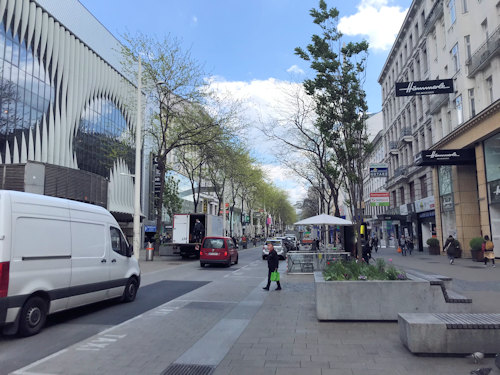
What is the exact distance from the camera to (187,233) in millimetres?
27562

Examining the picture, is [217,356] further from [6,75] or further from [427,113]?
[427,113]

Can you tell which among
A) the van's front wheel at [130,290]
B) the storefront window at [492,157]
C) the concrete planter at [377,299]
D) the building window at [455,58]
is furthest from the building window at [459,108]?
the van's front wheel at [130,290]

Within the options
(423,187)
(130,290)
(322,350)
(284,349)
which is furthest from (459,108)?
(284,349)

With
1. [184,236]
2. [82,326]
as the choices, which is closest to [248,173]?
[184,236]

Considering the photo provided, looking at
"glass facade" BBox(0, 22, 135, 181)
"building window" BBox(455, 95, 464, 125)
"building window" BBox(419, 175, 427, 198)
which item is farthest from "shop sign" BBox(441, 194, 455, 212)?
"glass facade" BBox(0, 22, 135, 181)

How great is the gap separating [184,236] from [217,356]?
22.4 meters

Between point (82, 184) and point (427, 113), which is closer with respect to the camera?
point (82, 184)

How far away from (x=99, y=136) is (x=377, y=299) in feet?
121

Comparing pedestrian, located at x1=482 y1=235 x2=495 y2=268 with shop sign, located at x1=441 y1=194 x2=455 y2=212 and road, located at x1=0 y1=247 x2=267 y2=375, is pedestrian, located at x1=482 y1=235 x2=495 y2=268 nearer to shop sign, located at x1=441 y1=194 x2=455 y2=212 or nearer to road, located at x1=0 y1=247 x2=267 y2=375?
shop sign, located at x1=441 y1=194 x2=455 y2=212

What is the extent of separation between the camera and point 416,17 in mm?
35344

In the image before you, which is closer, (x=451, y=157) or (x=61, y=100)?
(x=451, y=157)

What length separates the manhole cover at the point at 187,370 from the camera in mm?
4823

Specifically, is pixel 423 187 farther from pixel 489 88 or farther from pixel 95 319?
pixel 95 319

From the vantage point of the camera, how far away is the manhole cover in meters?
4.82
